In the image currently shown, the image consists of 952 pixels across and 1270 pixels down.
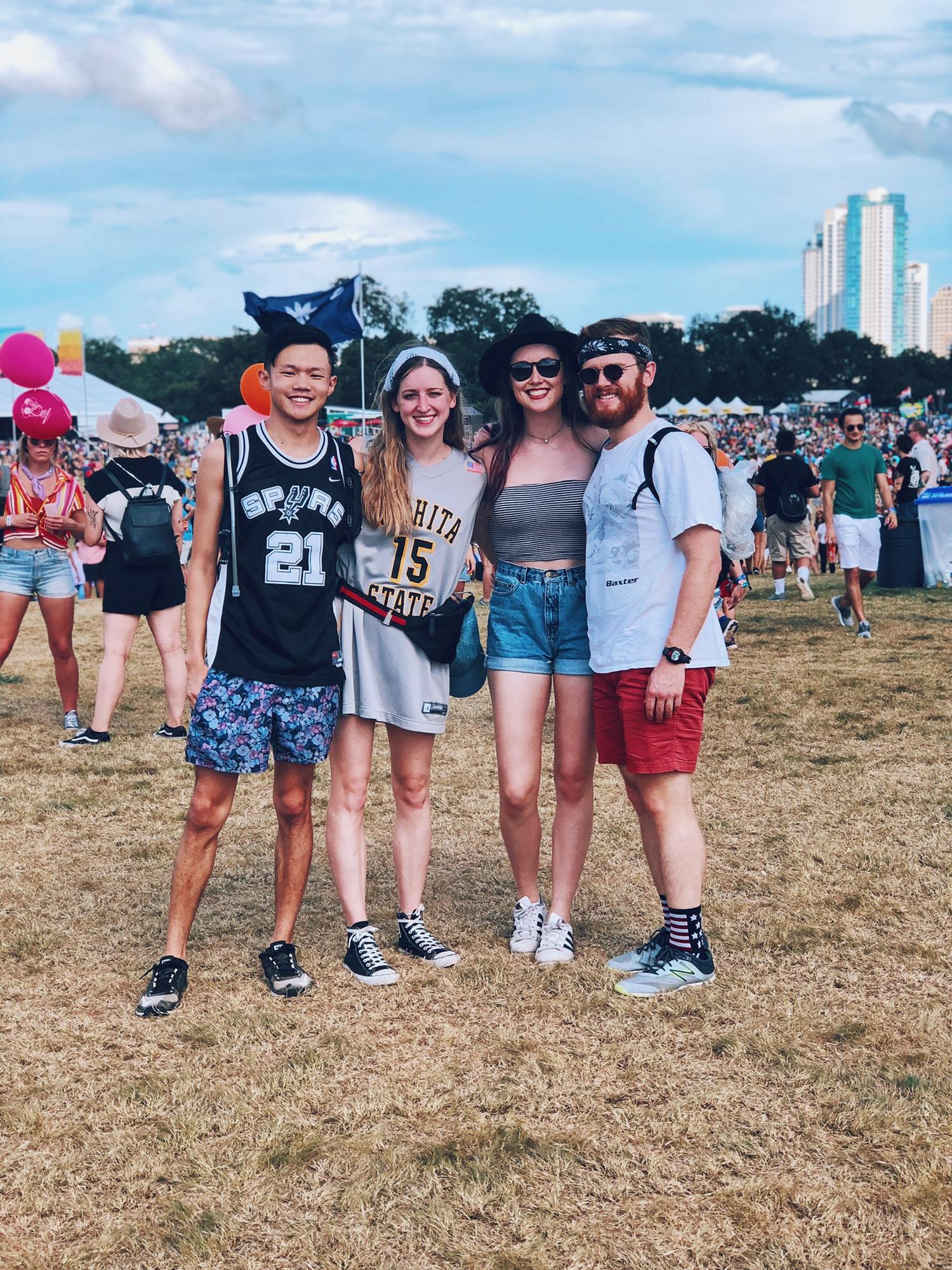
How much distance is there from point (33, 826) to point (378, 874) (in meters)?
1.81

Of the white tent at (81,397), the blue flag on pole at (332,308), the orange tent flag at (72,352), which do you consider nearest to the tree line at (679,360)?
the white tent at (81,397)

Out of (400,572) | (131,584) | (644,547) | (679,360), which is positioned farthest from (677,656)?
(679,360)

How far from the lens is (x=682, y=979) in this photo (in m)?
3.70

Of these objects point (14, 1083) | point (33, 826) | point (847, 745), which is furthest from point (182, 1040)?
point (847, 745)

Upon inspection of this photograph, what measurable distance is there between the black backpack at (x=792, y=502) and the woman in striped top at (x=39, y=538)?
8.18 metres

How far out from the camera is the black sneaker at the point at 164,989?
3.57 metres

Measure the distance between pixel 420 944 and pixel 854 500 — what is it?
7475 mm

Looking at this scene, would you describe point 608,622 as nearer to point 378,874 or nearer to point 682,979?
point 682,979

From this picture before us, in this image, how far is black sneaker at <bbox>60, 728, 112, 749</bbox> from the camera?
7.25 m

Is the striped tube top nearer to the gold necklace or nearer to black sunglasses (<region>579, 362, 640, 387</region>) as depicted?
the gold necklace

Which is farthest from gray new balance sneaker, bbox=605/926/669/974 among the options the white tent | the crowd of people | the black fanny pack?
the white tent

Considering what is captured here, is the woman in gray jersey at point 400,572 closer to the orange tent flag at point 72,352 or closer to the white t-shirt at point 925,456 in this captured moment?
the white t-shirt at point 925,456

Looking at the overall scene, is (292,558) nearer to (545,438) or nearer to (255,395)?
(545,438)

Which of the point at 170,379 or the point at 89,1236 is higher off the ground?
the point at 170,379
